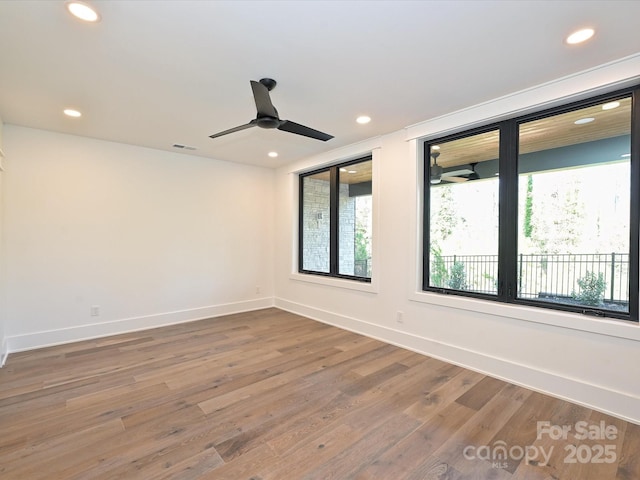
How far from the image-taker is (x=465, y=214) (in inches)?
137

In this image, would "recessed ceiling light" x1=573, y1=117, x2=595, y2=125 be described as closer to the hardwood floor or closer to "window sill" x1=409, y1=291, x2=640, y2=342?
"window sill" x1=409, y1=291, x2=640, y2=342

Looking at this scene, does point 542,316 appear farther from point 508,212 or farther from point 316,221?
point 316,221

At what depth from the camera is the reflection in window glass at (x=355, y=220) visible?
449 cm

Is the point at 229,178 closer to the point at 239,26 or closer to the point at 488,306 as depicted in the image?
the point at 239,26

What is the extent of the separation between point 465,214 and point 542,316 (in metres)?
1.27

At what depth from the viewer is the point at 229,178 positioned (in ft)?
17.6

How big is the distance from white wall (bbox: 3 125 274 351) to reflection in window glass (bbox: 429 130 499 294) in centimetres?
328

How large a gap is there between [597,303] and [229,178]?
16.5 ft

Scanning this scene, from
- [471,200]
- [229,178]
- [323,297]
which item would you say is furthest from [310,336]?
[229,178]

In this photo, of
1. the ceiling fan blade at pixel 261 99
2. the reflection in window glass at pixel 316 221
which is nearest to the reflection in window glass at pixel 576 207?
the ceiling fan blade at pixel 261 99

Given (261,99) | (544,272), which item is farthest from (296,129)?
(544,272)

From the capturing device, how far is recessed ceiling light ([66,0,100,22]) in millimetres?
1736

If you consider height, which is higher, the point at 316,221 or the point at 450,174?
the point at 450,174

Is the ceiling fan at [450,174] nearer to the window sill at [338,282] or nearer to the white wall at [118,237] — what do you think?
the window sill at [338,282]
